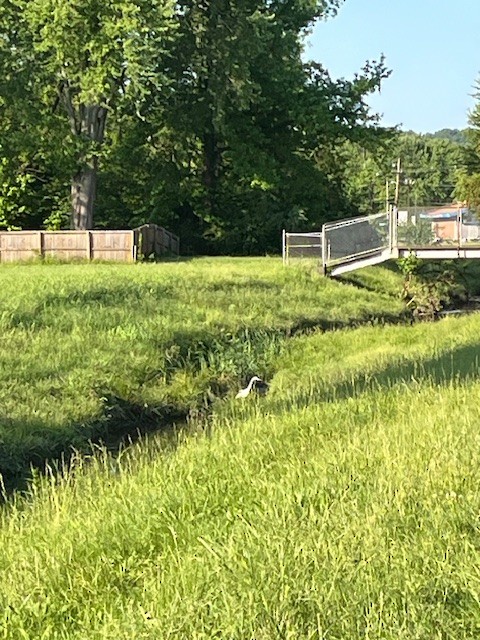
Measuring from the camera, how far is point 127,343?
1389 cm

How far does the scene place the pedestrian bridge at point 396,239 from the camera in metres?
24.7

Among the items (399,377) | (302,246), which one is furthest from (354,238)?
(399,377)

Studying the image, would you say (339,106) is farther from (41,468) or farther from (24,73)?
(41,468)

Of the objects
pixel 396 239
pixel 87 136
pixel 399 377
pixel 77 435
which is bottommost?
pixel 77 435

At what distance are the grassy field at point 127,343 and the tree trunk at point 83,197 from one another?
31.6ft

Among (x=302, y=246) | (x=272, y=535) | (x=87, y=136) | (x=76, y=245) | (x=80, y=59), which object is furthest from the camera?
(x=87, y=136)

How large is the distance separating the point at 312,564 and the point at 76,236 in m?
26.0

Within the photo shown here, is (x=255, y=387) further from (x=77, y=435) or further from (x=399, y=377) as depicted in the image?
(x=77, y=435)

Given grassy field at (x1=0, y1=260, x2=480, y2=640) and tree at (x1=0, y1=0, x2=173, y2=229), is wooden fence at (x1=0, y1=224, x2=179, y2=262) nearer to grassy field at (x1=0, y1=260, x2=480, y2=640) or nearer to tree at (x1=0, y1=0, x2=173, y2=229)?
tree at (x1=0, y1=0, x2=173, y2=229)

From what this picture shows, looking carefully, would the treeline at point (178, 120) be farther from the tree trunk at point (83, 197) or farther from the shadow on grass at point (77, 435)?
the shadow on grass at point (77, 435)

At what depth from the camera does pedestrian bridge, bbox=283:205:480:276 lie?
2473cm

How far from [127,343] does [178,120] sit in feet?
74.3

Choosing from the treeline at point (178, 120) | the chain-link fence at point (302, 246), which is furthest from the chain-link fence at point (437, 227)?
the treeline at point (178, 120)

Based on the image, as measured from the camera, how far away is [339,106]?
3434cm
